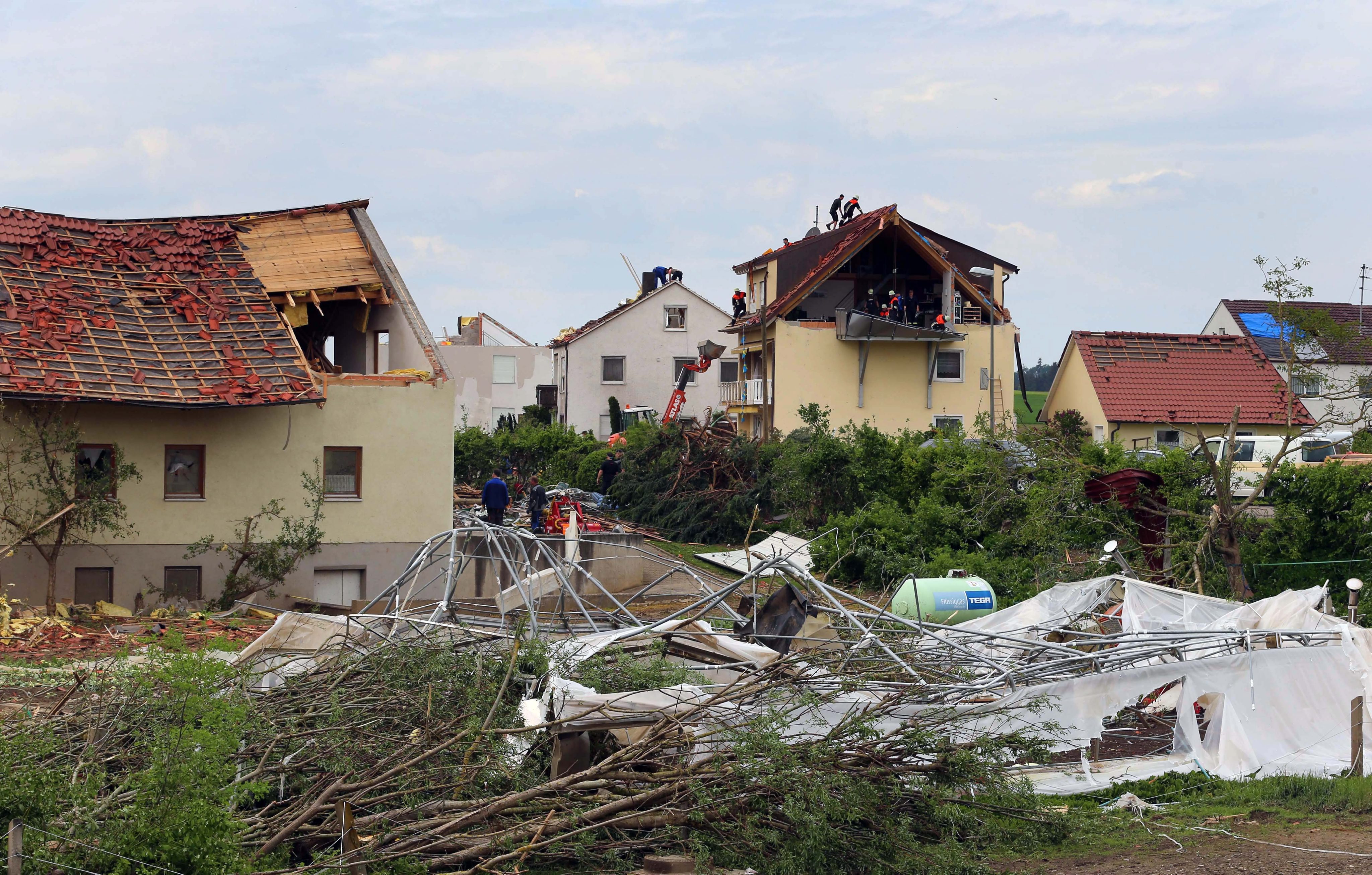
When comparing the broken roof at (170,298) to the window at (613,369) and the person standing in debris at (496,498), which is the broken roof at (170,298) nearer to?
the person standing in debris at (496,498)

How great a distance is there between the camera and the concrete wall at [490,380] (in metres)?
67.1

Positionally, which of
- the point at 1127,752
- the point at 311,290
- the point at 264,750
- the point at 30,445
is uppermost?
the point at 311,290

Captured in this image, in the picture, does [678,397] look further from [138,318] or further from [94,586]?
[94,586]

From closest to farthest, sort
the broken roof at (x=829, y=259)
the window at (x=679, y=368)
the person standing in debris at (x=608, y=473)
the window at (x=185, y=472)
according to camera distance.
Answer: the window at (x=185, y=472)
the person standing in debris at (x=608, y=473)
the broken roof at (x=829, y=259)
the window at (x=679, y=368)

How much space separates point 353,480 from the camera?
22500 mm

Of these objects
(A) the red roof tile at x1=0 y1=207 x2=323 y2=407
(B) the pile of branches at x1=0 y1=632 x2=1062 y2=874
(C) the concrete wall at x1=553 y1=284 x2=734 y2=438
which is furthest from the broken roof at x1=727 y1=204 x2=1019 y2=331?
(B) the pile of branches at x1=0 y1=632 x2=1062 y2=874

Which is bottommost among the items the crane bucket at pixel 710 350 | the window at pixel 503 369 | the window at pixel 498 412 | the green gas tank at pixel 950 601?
the green gas tank at pixel 950 601

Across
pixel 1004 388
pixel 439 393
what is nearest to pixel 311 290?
pixel 439 393

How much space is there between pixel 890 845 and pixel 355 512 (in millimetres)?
15940

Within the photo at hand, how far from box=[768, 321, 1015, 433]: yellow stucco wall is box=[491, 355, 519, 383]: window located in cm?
2848

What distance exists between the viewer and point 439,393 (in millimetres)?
23109

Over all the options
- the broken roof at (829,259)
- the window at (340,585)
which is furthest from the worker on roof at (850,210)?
the window at (340,585)

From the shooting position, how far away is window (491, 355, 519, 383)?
67.6 metres

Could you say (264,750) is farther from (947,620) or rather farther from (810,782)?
(947,620)
